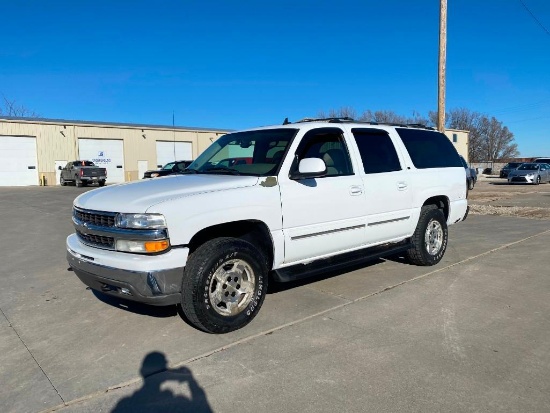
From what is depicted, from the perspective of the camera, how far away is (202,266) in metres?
3.69

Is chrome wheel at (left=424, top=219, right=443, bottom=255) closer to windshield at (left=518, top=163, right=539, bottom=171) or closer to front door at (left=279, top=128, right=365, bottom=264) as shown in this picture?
front door at (left=279, top=128, right=365, bottom=264)

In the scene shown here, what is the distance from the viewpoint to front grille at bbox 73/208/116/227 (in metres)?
3.71

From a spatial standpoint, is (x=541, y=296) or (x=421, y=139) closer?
(x=541, y=296)

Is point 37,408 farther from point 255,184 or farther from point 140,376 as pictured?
point 255,184

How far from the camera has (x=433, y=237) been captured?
6320mm

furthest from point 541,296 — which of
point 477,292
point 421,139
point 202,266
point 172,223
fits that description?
point 172,223

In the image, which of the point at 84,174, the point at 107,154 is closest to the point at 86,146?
the point at 107,154

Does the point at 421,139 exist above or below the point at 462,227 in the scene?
above

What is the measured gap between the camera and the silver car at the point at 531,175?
28531 millimetres

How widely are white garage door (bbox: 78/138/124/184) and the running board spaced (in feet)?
112

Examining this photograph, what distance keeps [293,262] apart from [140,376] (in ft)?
6.20

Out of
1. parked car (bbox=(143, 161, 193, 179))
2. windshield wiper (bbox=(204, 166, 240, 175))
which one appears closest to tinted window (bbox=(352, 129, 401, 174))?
windshield wiper (bbox=(204, 166, 240, 175))

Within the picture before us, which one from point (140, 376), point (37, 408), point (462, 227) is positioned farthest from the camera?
point (462, 227)

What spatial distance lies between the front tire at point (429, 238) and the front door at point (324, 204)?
1.32m
